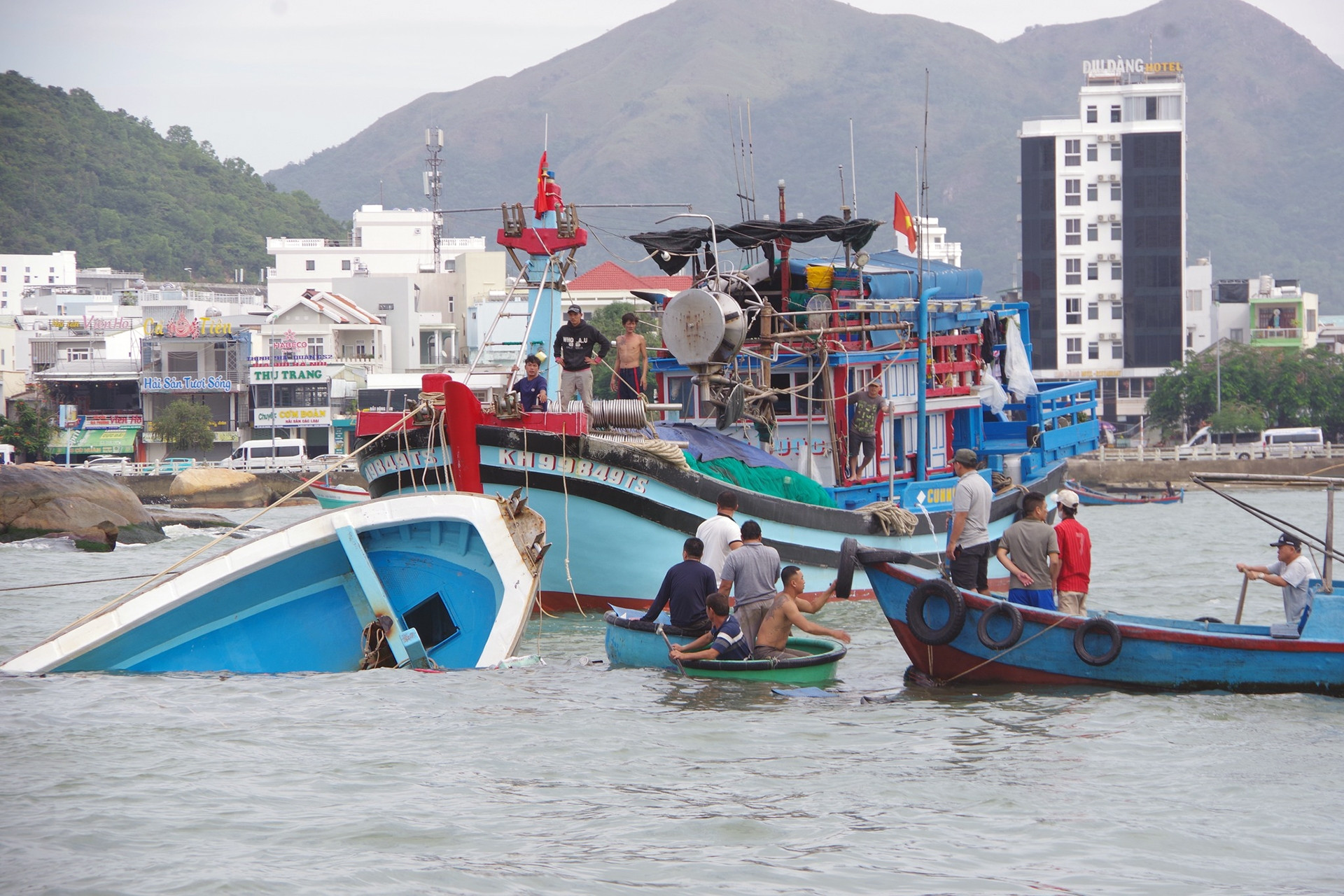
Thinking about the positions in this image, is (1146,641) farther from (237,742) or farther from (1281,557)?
(237,742)

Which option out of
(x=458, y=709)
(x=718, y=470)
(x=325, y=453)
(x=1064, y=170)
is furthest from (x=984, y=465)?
(x=1064, y=170)

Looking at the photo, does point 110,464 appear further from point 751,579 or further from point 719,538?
point 751,579

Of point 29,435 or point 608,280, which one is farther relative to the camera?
point 608,280

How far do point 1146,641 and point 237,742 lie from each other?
23.5 ft

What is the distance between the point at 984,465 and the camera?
2581cm

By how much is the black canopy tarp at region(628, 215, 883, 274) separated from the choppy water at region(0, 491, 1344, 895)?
330 inches

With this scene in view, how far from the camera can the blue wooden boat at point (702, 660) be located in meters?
12.5

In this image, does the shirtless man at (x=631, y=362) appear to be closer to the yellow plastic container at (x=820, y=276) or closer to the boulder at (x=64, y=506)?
the yellow plastic container at (x=820, y=276)

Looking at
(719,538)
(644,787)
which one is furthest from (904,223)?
(644,787)

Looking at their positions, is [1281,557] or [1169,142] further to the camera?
[1169,142]

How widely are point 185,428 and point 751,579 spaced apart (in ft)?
193

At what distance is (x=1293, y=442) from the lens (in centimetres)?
6894

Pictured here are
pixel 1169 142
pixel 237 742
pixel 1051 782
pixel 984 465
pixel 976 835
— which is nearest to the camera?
pixel 976 835

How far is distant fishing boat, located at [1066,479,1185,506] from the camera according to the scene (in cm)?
5644
